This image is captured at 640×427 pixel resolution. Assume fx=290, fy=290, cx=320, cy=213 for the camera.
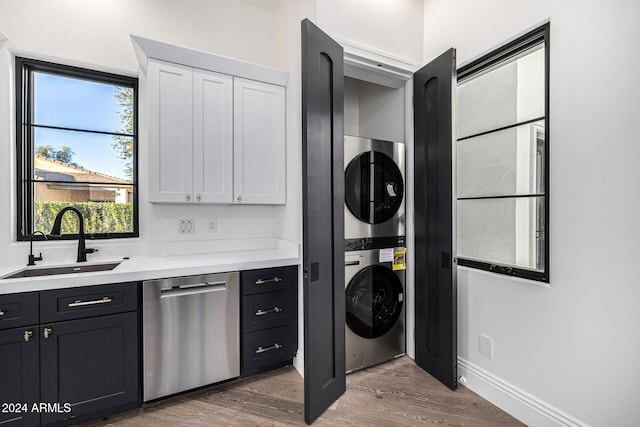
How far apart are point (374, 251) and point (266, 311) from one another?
97 cm

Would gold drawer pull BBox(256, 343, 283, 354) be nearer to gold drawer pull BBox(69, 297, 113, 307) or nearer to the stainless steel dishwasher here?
the stainless steel dishwasher

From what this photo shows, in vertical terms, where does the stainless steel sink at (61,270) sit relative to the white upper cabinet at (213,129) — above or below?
below

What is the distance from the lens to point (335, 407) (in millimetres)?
1922

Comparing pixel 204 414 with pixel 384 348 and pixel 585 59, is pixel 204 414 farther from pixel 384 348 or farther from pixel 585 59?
pixel 585 59

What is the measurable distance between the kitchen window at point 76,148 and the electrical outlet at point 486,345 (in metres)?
2.78

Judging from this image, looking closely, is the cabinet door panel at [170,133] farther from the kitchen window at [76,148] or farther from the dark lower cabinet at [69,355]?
the dark lower cabinet at [69,355]

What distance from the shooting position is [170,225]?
2473 millimetres

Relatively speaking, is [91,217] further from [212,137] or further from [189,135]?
[212,137]

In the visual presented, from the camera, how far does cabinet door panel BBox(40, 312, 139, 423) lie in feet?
5.33

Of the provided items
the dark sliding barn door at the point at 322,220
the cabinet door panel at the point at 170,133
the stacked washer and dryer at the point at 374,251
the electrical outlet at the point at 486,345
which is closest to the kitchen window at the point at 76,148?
the cabinet door panel at the point at 170,133

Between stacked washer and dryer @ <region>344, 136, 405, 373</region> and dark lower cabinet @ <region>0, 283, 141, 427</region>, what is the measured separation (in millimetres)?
1511

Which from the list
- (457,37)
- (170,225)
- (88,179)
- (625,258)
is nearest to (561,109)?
(625,258)

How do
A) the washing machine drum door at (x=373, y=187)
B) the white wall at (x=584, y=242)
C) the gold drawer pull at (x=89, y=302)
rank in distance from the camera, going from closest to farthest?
the white wall at (x=584, y=242) → the gold drawer pull at (x=89, y=302) → the washing machine drum door at (x=373, y=187)

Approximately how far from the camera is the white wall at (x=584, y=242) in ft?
4.38
